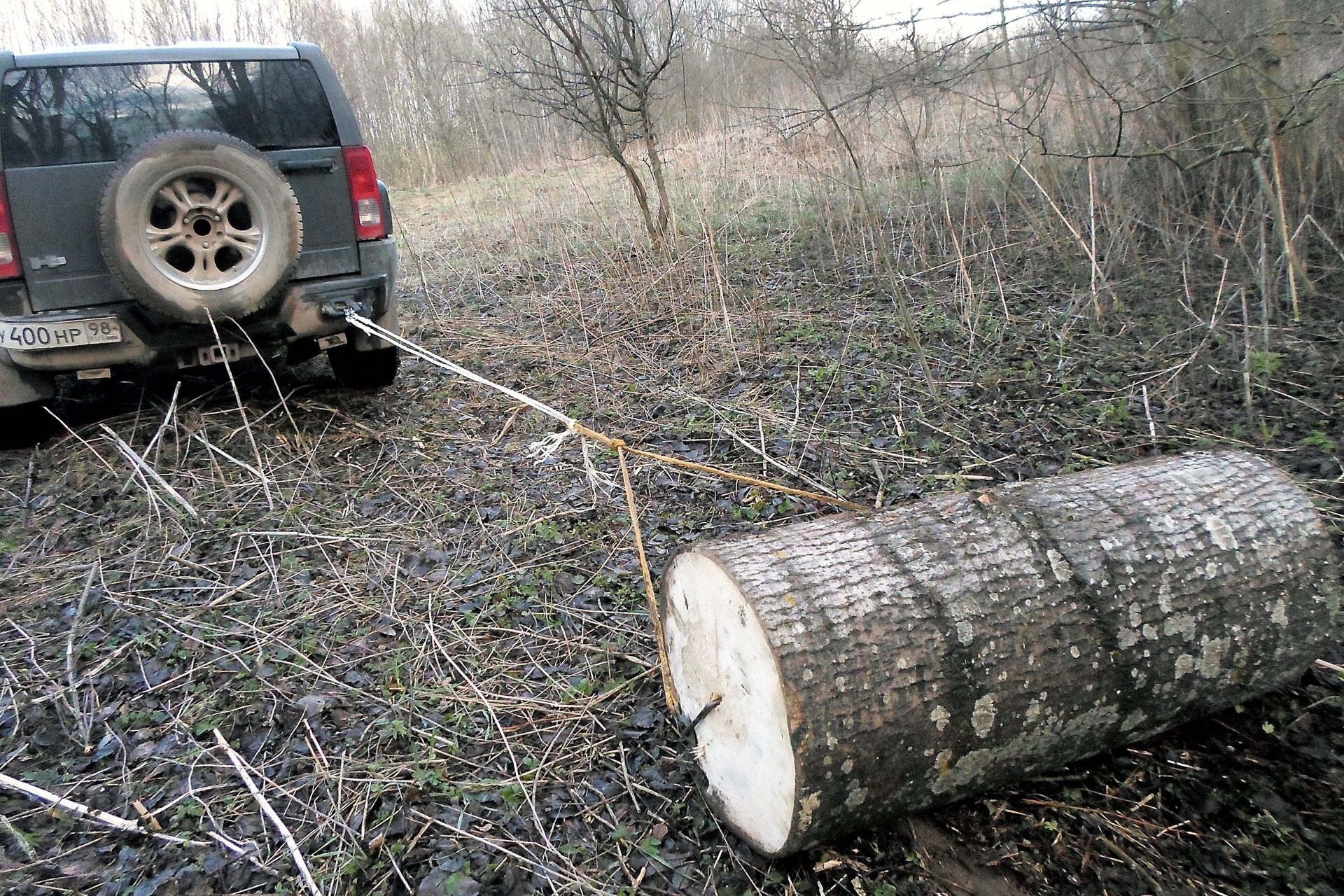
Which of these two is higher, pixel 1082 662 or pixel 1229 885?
pixel 1082 662

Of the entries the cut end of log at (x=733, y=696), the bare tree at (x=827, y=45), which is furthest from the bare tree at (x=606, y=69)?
the cut end of log at (x=733, y=696)

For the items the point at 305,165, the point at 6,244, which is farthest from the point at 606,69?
the point at 6,244

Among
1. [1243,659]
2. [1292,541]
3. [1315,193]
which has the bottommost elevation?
[1243,659]

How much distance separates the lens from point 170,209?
3660 mm

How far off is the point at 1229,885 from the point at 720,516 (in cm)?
206

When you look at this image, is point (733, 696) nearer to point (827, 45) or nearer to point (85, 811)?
point (85, 811)

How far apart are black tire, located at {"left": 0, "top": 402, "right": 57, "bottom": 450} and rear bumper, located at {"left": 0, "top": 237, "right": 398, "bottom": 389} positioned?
8.7 inches

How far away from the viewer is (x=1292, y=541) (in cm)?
224

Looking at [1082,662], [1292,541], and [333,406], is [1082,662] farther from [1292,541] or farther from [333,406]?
[333,406]

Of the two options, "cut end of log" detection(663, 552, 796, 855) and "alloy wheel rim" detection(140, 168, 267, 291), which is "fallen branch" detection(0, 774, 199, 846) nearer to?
"cut end of log" detection(663, 552, 796, 855)

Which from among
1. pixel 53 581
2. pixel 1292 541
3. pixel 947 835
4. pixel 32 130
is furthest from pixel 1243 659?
pixel 32 130

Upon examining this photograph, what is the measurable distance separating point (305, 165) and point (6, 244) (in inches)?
49.0

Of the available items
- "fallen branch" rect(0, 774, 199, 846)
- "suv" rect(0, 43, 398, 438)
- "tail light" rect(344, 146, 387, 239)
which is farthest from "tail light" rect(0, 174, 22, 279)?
"fallen branch" rect(0, 774, 199, 846)

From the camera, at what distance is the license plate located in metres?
3.51
